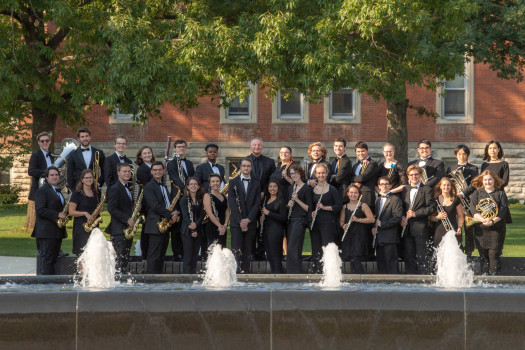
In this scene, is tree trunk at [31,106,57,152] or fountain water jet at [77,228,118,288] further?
tree trunk at [31,106,57,152]

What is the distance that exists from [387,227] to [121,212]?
3.82 meters

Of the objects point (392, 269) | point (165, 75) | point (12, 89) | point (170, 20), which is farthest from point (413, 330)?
point (170, 20)

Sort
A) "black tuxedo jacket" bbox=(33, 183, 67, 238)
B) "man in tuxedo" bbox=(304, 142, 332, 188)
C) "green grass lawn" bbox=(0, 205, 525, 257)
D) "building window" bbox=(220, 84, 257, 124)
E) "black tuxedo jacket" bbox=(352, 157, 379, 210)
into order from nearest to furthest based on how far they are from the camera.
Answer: "black tuxedo jacket" bbox=(33, 183, 67, 238)
"black tuxedo jacket" bbox=(352, 157, 379, 210)
"man in tuxedo" bbox=(304, 142, 332, 188)
"green grass lawn" bbox=(0, 205, 525, 257)
"building window" bbox=(220, 84, 257, 124)

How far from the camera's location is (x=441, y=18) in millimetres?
19062

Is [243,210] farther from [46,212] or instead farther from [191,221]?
[46,212]

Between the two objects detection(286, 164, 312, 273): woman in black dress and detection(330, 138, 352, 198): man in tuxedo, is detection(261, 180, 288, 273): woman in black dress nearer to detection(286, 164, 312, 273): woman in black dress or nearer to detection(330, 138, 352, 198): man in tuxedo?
detection(286, 164, 312, 273): woman in black dress

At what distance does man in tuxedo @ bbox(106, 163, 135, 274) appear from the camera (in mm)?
12789

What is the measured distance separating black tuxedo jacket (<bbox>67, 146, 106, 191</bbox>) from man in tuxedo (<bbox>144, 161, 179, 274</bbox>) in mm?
1525

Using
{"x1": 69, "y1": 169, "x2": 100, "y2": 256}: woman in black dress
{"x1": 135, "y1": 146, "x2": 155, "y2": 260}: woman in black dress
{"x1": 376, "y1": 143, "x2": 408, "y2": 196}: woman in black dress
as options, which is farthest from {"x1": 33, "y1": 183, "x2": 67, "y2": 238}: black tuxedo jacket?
{"x1": 376, "y1": 143, "x2": 408, "y2": 196}: woman in black dress

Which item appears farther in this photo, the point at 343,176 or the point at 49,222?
the point at 343,176

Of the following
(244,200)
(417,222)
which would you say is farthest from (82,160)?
(417,222)

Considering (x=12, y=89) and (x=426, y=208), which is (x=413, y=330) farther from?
(x=12, y=89)

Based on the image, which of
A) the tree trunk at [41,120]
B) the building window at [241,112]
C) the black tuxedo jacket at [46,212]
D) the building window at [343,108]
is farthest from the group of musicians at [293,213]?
the building window at [241,112]

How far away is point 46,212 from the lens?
492 inches
